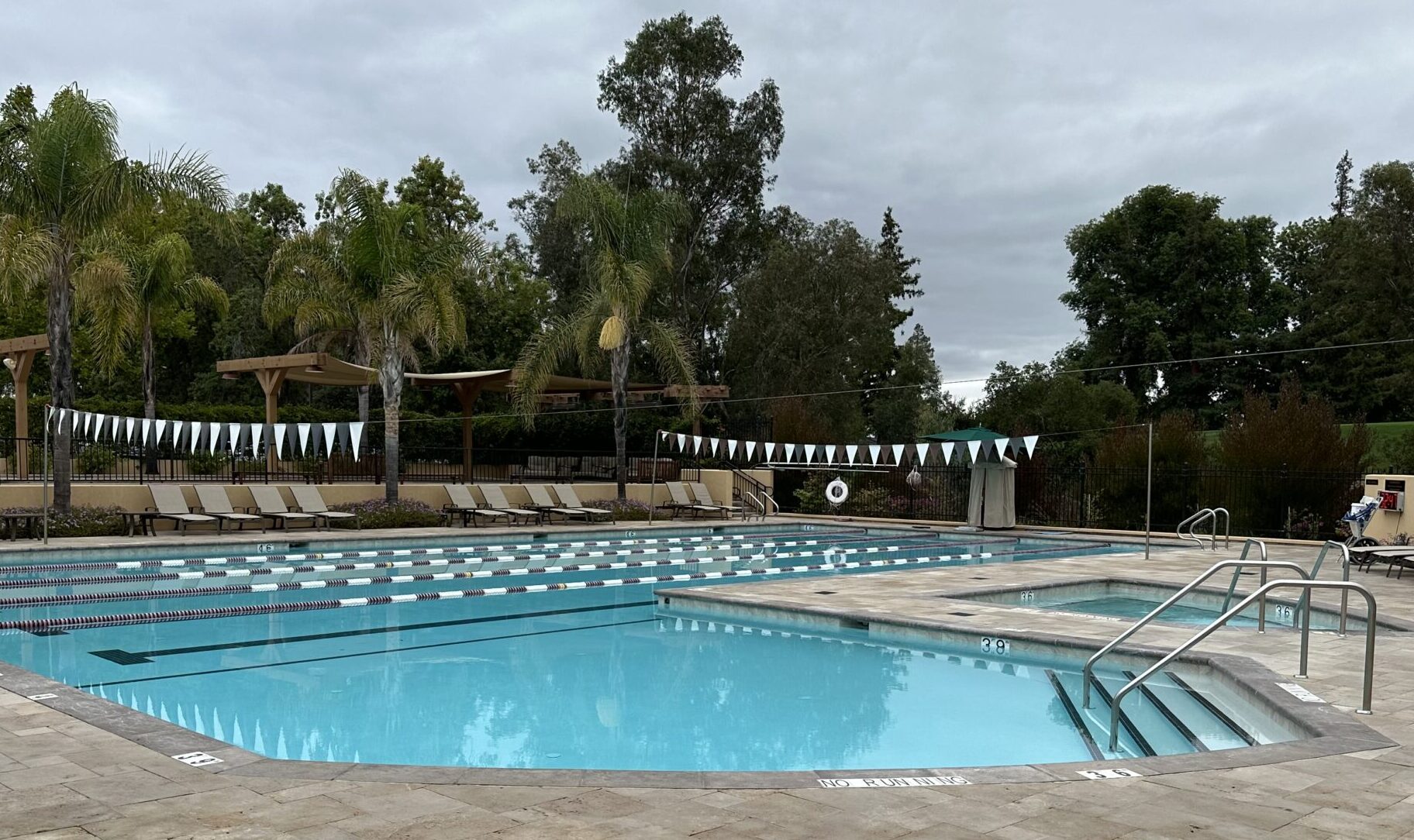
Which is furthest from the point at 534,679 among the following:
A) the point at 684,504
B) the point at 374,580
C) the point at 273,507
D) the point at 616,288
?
the point at 684,504

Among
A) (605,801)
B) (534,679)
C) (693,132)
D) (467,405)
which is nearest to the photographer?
(605,801)

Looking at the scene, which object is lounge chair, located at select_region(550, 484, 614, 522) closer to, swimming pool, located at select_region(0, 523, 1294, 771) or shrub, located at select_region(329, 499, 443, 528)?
shrub, located at select_region(329, 499, 443, 528)

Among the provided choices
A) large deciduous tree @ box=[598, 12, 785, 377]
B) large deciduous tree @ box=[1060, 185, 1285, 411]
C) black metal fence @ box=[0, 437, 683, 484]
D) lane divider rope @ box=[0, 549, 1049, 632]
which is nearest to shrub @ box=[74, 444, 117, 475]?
black metal fence @ box=[0, 437, 683, 484]

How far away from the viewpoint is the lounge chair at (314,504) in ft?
64.3

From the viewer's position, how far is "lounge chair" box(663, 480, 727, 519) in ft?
82.7

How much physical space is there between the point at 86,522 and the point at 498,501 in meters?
7.89

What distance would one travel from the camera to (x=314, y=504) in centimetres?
1986

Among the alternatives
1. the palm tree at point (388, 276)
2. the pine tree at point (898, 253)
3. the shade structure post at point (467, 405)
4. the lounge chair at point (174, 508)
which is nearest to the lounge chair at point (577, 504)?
the shade structure post at point (467, 405)

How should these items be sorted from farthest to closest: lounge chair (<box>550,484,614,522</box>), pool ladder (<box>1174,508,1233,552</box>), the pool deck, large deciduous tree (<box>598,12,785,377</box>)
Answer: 1. large deciduous tree (<box>598,12,785,377</box>)
2. lounge chair (<box>550,484,614,522</box>)
3. pool ladder (<box>1174,508,1233,552</box>)
4. the pool deck

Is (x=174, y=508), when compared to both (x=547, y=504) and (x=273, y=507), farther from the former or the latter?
(x=547, y=504)

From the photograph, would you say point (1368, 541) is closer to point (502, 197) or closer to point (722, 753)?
point (722, 753)

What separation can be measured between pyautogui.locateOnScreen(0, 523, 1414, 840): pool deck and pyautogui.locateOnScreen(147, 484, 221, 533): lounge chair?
13.0 metres

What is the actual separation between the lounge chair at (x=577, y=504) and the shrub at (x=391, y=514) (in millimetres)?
3146

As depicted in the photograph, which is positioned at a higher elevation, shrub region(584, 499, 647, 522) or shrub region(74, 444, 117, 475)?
shrub region(74, 444, 117, 475)
